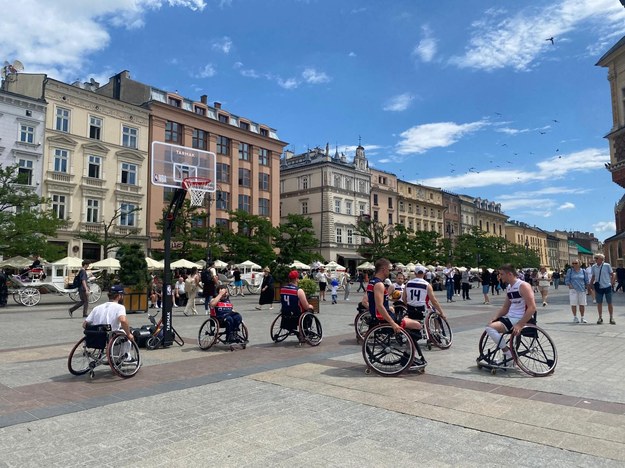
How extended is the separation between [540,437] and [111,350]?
5649 millimetres

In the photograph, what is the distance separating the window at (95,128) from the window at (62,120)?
6.52 feet

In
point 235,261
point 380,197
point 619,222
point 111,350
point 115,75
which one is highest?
point 115,75

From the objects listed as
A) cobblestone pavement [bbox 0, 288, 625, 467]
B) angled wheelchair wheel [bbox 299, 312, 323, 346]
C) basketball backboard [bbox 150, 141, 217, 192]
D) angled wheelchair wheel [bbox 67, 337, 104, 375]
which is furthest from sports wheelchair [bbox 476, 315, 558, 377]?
basketball backboard [bbox 150, 141, 217, 192]

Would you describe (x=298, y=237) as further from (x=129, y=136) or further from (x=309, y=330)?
(x=309, y=330)

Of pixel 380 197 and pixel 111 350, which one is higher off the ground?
pixel 380 197

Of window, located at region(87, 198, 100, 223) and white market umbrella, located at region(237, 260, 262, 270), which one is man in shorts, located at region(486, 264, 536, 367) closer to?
white market umbrella, located at region(237, 260, 262, 270)

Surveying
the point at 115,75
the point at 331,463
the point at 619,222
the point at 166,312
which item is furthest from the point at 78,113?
the point at 619,222

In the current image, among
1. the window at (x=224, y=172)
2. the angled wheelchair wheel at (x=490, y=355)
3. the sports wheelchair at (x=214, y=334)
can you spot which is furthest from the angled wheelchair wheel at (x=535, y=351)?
the window at (x=224, y=172)

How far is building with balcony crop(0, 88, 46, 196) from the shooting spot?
115 ft

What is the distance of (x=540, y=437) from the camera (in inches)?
167

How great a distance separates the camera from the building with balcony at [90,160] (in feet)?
124

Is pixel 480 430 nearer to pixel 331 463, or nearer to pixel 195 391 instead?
pixel 331 463

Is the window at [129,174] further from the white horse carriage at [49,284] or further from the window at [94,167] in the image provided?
the white horse carriage at [49,284]

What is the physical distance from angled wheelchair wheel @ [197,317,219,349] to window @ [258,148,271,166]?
156ft
